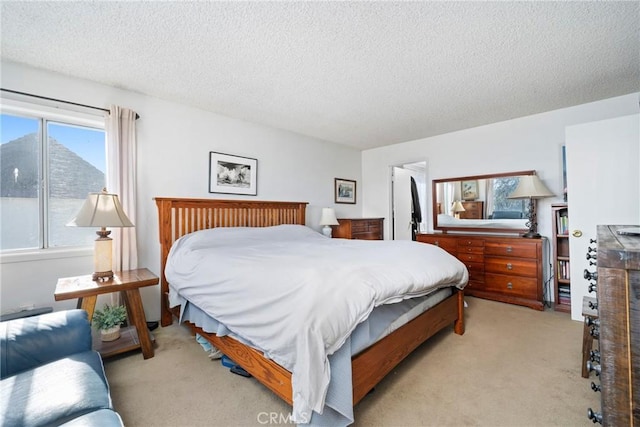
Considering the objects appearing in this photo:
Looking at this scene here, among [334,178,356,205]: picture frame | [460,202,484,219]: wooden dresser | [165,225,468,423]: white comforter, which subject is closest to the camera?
[165,225,468,423]: white comforter

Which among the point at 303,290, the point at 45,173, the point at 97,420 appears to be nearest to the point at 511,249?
the point at 303,290

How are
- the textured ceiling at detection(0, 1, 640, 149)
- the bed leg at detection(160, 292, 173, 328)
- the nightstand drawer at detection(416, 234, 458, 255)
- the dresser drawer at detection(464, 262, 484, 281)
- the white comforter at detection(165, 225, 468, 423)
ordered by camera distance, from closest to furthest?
1. the white comforter at detection(165, 225, 468, 423)
2. the textured ceiling at detection(0, 1, 640, 149)
3. the bed leg at detection(160, 292, 173, 328)
4. the dresser drawer at detection(464, 262, 484, 281)
5. the nightstand drawer at detection(416, 234, 458, 255)

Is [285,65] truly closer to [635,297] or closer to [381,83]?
[381,83]

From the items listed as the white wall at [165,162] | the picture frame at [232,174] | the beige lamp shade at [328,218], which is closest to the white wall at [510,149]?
the beige lamp shade at [328,218]

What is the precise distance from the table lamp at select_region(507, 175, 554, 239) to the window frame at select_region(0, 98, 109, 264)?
4639 millimetres

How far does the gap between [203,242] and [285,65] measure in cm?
176

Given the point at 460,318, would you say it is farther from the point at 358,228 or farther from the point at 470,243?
the point at 358,228

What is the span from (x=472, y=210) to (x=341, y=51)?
314 cm

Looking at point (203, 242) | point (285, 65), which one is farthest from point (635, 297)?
point (203, 242)

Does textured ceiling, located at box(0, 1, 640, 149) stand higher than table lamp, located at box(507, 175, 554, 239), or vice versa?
textured ceiling, located at box(0, 1, 640, 149)

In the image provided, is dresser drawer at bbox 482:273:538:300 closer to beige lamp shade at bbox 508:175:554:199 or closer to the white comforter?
beige lamp shade at bbox 508:175:554:199

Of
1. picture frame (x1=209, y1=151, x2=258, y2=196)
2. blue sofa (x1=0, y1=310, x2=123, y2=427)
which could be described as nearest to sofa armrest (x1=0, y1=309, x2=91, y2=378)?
blue sofa (x1=0, y1=310, x2=123, y2=427)

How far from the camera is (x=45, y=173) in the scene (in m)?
2.49

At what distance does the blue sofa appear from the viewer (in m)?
0.99
